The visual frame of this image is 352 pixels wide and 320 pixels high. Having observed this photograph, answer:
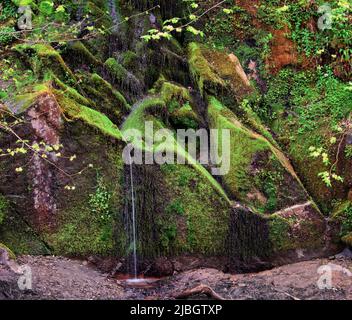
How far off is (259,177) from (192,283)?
3.02 metres

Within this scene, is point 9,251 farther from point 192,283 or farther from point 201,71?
point 201,71

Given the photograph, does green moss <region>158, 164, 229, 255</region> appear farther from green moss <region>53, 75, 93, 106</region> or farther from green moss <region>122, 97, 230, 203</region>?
green moss <region>53, 75, 93, 106</region>

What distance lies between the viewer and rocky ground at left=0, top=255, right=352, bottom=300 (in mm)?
7027

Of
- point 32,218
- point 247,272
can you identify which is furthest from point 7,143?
point 247,272

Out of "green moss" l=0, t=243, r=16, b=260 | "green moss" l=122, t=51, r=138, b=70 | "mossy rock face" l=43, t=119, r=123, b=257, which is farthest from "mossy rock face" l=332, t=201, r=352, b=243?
"green moss" l=0, t=243, r=16, b=260

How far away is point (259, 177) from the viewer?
9.92 m

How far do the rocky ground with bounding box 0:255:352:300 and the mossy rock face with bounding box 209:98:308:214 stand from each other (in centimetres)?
147

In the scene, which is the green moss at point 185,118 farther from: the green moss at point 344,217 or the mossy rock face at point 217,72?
the green moss at point 344,217

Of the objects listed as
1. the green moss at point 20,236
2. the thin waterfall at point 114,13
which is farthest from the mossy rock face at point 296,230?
the thin waterfall at point 114,13

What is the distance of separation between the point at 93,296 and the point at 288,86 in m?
7.66

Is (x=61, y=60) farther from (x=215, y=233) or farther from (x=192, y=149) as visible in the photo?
(x=215, y=233)

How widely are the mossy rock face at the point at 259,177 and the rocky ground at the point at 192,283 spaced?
1.47 m

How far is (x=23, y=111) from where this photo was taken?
8672mm
